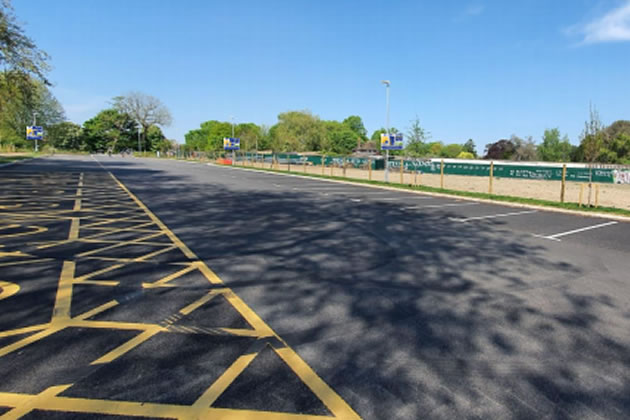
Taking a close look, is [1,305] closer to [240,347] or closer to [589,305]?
[240,347]

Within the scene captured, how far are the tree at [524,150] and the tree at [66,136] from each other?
11481 centimetres

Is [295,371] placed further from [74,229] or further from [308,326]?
[74,229]

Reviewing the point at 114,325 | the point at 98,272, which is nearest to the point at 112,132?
the point at 98,272

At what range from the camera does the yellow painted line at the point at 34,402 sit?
2.43m

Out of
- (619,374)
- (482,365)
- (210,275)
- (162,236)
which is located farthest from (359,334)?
(162,236)

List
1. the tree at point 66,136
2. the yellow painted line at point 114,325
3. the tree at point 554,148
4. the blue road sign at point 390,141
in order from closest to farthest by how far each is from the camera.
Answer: the yellow painted line at point 114,325, the blue road sign at point 390,141, the tree at point 554,148, the tree at point 66,136

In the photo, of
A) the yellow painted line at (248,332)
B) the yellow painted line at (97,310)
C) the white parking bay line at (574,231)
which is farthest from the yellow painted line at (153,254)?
the white parking bay line at (574,231)

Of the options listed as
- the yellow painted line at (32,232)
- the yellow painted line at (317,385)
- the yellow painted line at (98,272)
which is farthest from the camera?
the yellow painted line at (32,232)

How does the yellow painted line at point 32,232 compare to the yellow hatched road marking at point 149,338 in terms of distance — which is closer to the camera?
the yellow hatched road marking at point 149,338

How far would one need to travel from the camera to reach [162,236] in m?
7.81

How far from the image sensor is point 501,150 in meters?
104

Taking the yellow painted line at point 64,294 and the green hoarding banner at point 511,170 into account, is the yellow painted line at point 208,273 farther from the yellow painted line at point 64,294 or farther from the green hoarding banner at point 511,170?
the green hoarding banner at point 511,170

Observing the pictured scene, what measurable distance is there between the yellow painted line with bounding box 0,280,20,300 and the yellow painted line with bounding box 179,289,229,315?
212 cm

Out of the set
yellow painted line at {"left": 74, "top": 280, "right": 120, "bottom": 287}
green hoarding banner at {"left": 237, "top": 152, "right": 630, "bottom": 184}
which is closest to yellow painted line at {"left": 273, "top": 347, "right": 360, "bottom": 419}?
yellow painted line at {"left": 74, "top": 280, "right": 120, "bottom": 287}
